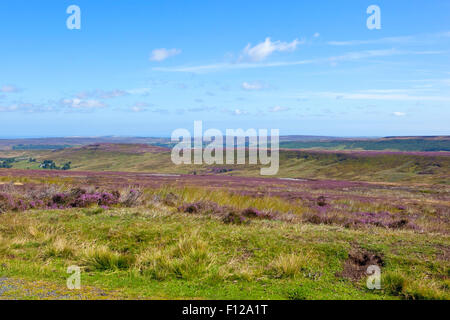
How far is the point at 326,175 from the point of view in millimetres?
97625

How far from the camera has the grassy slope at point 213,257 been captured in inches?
265

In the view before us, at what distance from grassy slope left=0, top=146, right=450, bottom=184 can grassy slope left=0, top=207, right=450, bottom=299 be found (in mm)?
69201

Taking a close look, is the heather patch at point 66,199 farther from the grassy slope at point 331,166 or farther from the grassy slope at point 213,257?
the grassy slope at point 331,166

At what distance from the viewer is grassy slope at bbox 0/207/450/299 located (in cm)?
673

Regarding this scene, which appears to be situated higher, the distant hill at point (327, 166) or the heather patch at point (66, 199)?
the heather patch at point (66, 199)

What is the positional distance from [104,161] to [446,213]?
471 feet

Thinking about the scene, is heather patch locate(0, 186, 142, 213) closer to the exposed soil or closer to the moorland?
the moorland

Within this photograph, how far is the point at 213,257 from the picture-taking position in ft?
26.5

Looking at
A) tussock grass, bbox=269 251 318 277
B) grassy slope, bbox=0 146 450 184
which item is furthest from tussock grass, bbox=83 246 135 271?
grassy slope, bbox=0 146 450 184

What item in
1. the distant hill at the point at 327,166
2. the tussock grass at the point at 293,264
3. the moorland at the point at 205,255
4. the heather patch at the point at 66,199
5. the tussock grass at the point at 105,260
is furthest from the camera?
the distant hill at the point at 327,166

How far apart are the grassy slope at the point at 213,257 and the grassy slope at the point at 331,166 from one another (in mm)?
69201

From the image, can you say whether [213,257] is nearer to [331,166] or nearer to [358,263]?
[358,263]

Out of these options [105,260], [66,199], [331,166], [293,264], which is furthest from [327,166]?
[105,260]

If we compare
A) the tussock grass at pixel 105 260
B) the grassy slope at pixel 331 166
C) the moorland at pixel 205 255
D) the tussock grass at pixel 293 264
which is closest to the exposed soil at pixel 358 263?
the moorland at pixel 205 255
